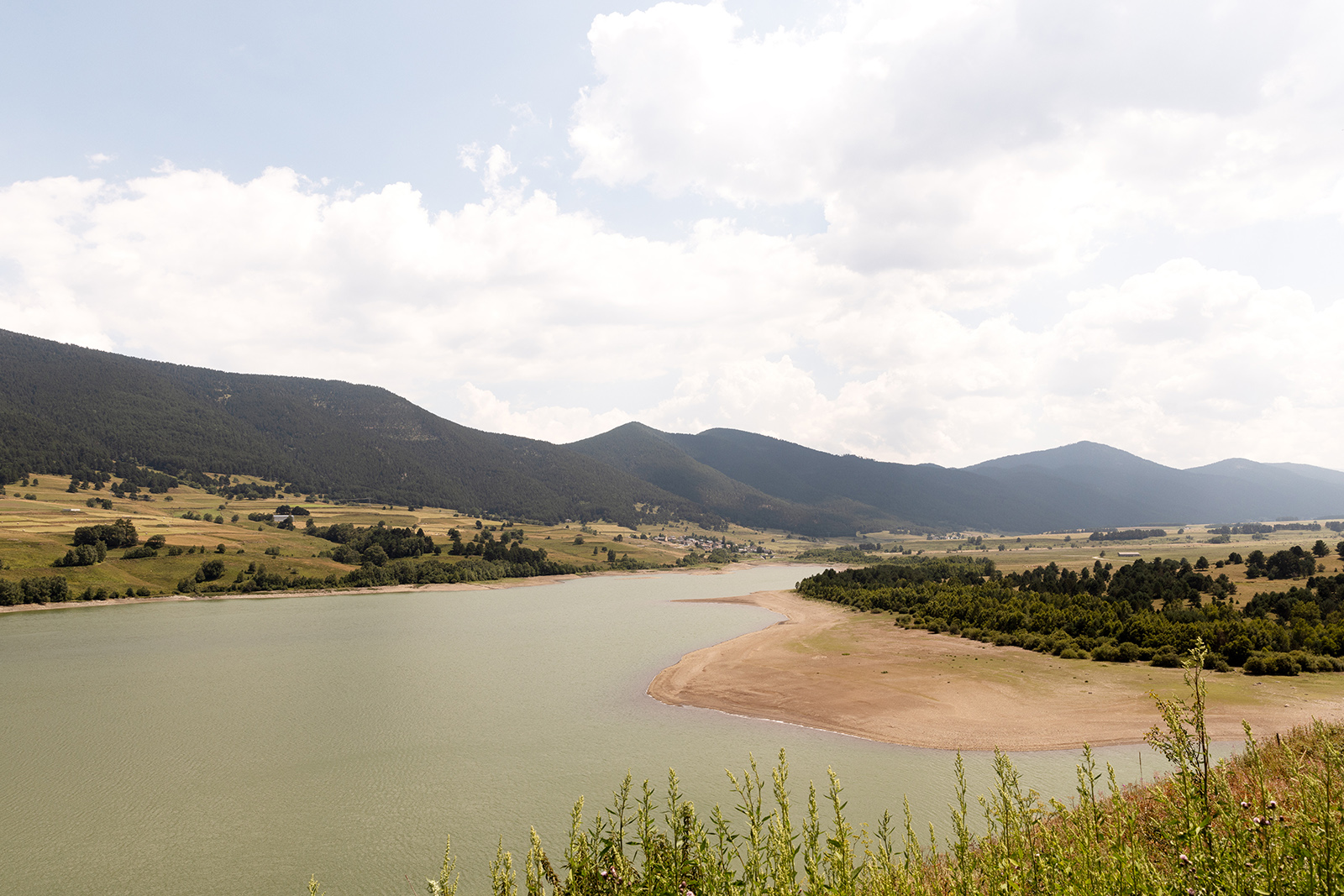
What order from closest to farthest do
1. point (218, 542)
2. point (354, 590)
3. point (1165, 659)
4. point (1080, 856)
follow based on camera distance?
point (1080, 856) → point (1165, 659) → point (354, 590) → point (218, 542)

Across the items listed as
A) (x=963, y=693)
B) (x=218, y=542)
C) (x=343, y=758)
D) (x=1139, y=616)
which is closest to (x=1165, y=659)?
(x=1139, y=616)

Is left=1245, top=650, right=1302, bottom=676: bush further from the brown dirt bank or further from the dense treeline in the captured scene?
the brown dirt bank

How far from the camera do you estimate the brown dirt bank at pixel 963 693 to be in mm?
25344

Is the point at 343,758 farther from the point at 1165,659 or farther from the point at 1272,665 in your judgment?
the point at 1272,665

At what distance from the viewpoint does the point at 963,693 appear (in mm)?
32000

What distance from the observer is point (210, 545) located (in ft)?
320

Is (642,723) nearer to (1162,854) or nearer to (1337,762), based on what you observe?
(1162,854)

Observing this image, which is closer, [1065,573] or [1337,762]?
[1337,762]

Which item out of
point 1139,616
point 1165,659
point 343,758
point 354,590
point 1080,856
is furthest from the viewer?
point 354,590

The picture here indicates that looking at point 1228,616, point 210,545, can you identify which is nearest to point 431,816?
point 1228,616

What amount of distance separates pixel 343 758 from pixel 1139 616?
43.7 metres

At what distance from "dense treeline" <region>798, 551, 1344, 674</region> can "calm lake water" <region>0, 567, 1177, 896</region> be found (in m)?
17.3

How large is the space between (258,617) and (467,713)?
50250mm

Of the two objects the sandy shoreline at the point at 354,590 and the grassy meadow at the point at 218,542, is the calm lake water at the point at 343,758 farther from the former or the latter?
the grassy meadow at the point at 218,542
